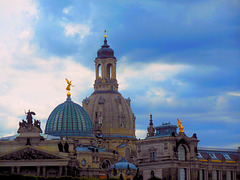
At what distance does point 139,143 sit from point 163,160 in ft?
38.2

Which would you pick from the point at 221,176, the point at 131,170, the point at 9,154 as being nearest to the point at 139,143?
the point at 131,170

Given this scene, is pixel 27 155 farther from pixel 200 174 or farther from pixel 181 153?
pixel 200 174

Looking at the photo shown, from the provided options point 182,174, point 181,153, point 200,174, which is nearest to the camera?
point 182,174

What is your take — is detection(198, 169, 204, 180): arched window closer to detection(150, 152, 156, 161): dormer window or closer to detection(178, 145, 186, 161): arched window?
detection(178, 145, 186, 161): arched window

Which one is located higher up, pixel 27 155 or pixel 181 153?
pixel 181 153

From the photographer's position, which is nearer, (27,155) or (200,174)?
(27,155)

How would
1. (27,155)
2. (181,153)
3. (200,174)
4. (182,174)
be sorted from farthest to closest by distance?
(200,174) → (181,153) → (182,174) → (27,155)

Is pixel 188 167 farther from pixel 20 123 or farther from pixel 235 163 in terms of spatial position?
pixel 20 123

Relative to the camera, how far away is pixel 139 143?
190 metres

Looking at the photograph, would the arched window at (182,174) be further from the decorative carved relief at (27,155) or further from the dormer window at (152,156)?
the decorative carved relief at (27,155)

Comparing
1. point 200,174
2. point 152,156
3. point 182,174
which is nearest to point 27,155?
point 152,156

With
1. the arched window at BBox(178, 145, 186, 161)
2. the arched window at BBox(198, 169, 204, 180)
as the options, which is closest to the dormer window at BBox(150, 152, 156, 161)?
the arched window at BBox(178, 145, 186, 161)

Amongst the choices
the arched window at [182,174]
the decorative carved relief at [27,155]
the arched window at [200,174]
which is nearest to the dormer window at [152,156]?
the arched window at [182,174]

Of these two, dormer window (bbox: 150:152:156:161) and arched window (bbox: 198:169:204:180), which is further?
arched window (bbox: 198:169:204:180)
